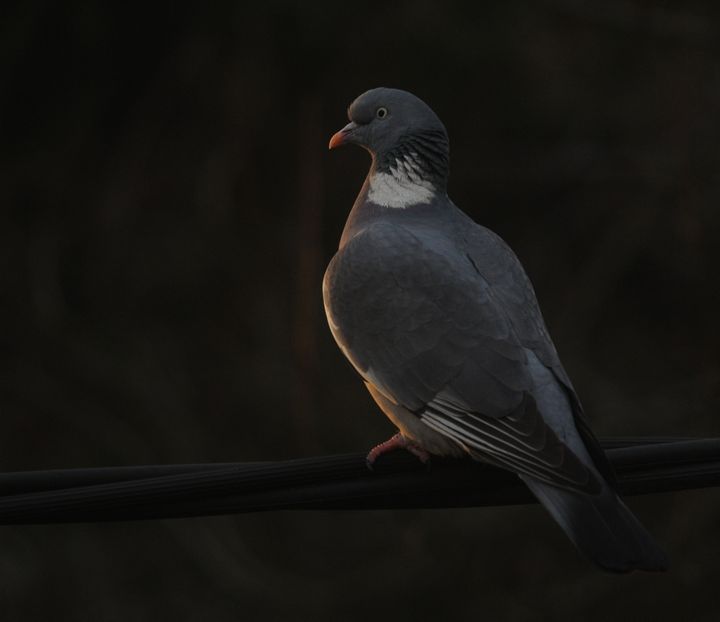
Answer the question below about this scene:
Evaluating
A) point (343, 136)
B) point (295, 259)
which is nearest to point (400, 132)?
point (343, 136)

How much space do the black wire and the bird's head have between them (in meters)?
1.41

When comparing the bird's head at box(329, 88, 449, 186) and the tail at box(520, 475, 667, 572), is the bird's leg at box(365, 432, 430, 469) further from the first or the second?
the bird's head at box(329, 88, 449, 186)

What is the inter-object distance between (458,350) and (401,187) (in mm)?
805

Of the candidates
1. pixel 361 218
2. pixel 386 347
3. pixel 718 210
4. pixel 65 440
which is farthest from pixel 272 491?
pixel 65 440

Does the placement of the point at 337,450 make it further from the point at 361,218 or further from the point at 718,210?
the point at 361,218

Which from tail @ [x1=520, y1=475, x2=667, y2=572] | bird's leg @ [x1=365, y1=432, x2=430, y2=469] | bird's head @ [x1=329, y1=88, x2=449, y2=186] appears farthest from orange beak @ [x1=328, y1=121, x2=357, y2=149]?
tail @ [x1=520, y1=475, x2=667, y2=572]

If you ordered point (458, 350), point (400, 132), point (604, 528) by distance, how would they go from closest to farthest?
point (604, 528)
point (458, 350)
point (400, 132)

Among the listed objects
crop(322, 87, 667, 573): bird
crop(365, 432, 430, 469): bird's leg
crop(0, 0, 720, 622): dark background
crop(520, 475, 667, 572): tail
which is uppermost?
crop(322, 87, 667, 573): bird

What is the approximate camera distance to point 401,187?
3557 mm

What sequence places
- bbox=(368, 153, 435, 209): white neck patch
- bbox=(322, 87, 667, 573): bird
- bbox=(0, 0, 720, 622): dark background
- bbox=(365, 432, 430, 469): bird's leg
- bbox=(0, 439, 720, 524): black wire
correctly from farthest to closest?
bbox=(0, 0, 720, 622): dark background, bbox=(368, 153, 435, 209): white neck patch, bbox=(365, 432, 430, 469): bird's leg, bbox=(322, 87, 667, 573): bird, bbox=(0, 439, 720, 524): black wire

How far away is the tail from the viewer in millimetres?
2326

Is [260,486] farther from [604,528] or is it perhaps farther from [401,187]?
[401,187]

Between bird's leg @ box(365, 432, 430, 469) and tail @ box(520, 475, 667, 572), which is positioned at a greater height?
tail @ box(520, 475, 667, 572)

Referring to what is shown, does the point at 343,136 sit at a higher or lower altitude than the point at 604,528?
higher
